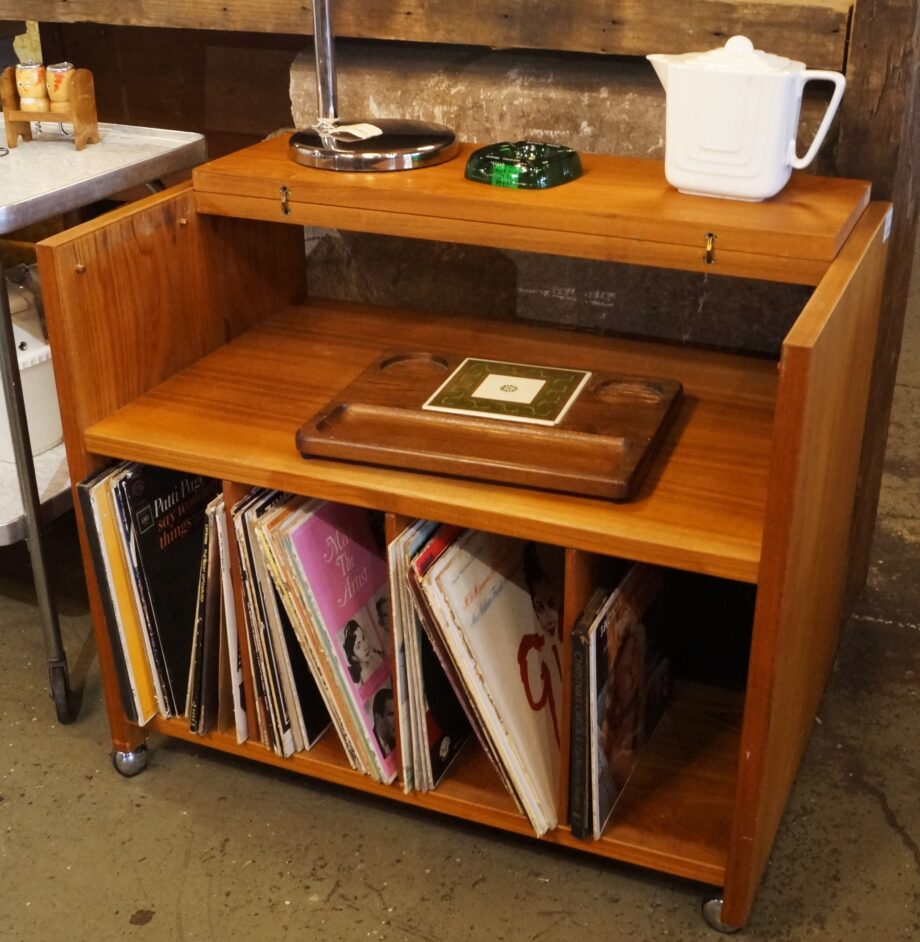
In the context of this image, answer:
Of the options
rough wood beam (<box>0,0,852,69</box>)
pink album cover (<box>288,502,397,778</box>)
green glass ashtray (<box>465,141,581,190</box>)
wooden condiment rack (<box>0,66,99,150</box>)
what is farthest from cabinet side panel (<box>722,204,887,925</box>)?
wooden condiment rack (<box>0,66,99,150</box>)

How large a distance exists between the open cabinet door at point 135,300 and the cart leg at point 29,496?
0.13 m

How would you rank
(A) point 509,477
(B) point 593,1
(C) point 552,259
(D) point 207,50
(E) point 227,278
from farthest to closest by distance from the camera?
(D) point 207,50 < (C) point 552,259 < (E) point 227,278 < (B) point 593,1 < (A) point 509,477

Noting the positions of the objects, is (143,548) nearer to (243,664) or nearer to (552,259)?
(243,664)

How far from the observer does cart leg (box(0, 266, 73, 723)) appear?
1.50m

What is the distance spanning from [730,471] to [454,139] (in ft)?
1.83

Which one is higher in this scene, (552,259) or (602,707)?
(552,259)

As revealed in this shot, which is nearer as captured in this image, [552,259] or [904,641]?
[552,259]

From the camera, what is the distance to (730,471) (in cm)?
133

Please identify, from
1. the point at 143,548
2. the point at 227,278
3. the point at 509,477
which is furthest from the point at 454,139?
the point at 143,548

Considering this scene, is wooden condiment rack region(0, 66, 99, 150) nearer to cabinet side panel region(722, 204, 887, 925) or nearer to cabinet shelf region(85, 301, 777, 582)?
cabinet shelf region(85, 301, 777, 582)

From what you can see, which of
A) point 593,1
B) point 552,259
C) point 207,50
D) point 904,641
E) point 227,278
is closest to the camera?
point 593,1

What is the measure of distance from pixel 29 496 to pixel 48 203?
38 cm

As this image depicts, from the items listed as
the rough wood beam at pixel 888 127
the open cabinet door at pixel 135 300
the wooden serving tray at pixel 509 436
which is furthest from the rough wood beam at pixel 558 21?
the wooden serving tray at pixel 509 436

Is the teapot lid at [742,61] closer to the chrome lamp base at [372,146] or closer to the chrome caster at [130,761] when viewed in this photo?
the chrome lamp base at [372,146]
